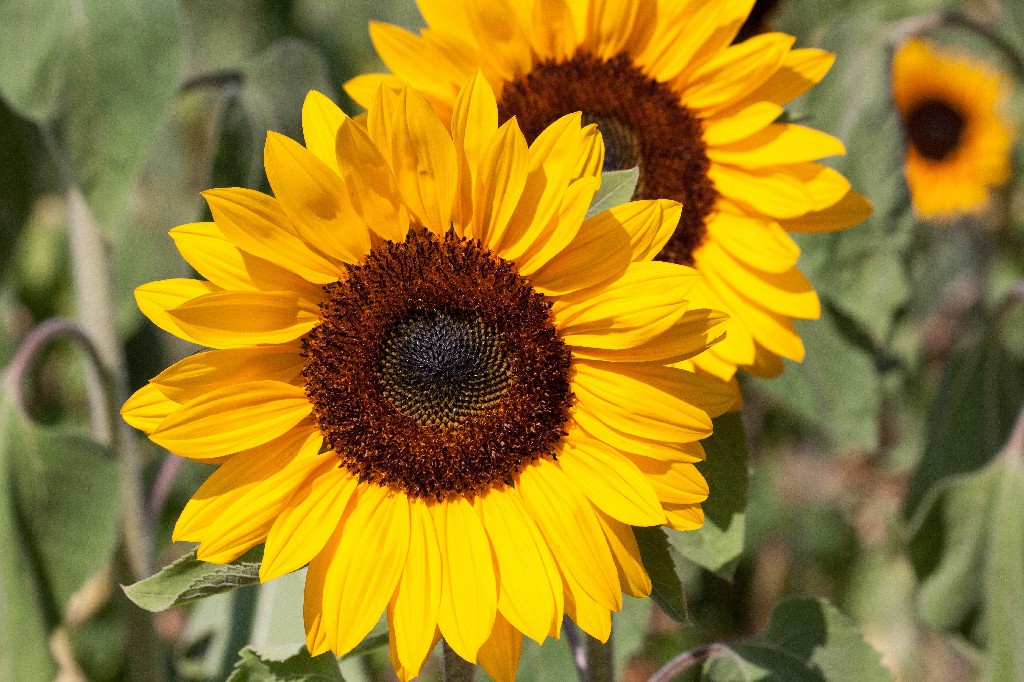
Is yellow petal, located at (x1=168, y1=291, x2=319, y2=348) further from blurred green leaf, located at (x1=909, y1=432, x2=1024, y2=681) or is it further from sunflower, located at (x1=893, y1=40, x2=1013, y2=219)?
sunflower, located at (x1=893, y1=40, x2=1013, y2=219)

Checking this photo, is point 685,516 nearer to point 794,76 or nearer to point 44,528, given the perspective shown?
point 794,76

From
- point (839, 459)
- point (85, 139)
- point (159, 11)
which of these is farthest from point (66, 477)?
point (839, 459)

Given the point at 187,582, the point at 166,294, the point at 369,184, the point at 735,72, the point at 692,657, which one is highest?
the point at 735,72

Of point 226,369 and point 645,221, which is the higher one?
point 645,221

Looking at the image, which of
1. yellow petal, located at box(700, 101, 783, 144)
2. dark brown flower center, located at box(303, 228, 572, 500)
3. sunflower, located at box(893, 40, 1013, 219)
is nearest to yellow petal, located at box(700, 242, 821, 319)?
yellow petal, located at box(700, 101, 783, 144)

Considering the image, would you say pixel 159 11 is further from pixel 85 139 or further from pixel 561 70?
pixel 561 70

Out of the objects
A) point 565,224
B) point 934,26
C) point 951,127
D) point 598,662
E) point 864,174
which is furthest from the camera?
point 951,127

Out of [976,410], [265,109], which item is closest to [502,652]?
[265,109]
